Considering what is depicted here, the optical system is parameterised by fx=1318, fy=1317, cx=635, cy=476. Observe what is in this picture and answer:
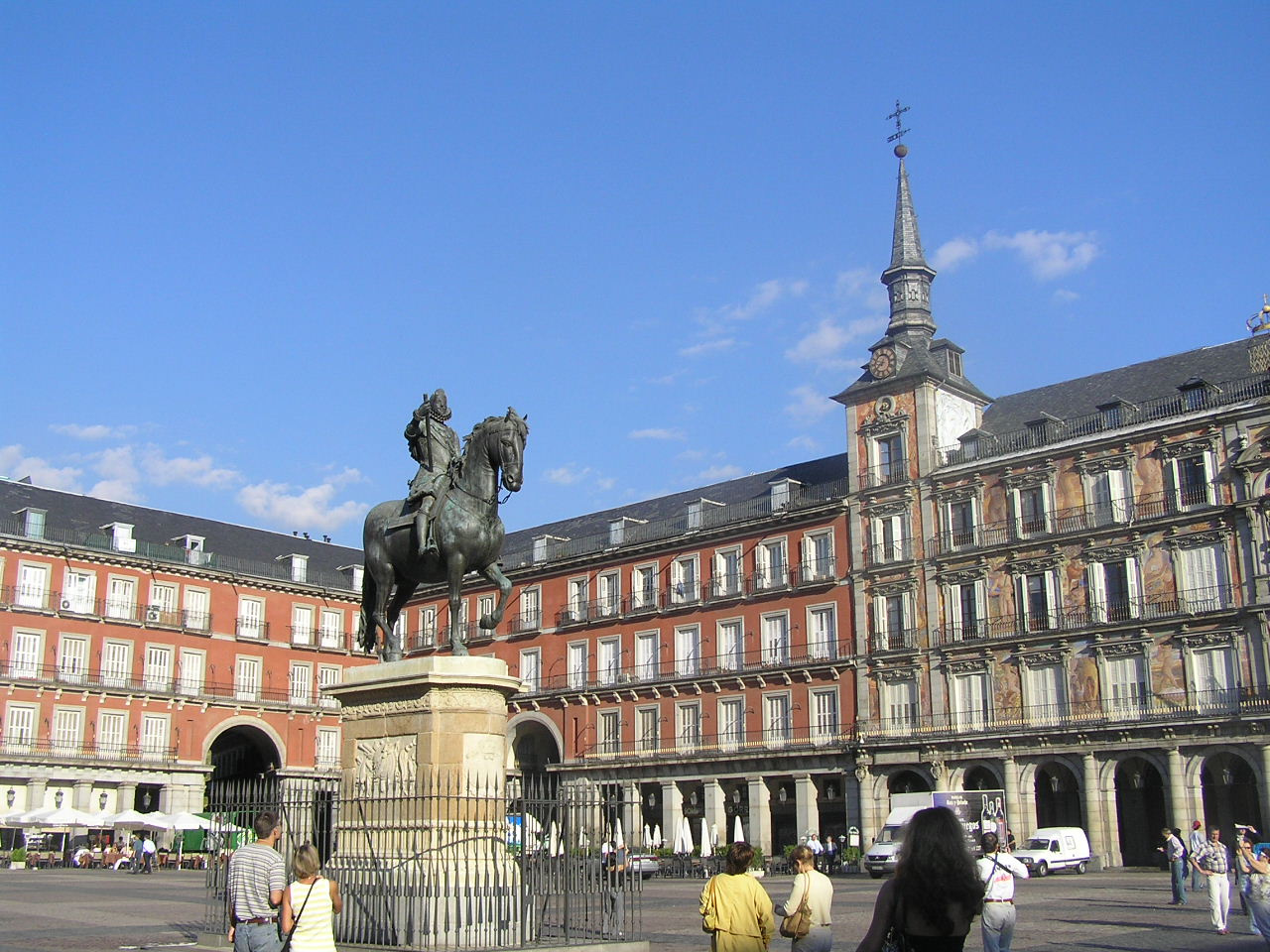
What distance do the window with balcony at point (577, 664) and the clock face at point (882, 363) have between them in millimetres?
18391

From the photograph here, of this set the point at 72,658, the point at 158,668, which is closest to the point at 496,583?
the point at 72,658

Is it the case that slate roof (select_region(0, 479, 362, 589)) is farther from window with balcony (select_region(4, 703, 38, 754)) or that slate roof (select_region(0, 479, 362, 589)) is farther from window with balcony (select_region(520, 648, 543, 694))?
window with balcony (select_region(520, 648, 543, 694))

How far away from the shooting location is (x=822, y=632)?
53.0 metres

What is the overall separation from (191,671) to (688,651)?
2354 centimetres

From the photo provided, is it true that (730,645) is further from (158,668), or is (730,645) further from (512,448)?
(512,448)

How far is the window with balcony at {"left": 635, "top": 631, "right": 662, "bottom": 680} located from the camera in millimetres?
58031

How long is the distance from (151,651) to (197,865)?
1224 cm

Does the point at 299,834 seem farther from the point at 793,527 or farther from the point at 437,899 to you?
the point at 793,527

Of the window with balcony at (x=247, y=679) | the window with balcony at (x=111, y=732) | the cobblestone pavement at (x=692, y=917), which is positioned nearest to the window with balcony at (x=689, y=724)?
the cobblestone pavement at (x=692, y=917)

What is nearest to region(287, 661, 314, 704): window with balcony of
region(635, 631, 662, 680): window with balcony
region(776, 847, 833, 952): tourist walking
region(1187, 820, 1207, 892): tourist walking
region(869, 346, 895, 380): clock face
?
region(635, 631, 662, 680): window with balcony

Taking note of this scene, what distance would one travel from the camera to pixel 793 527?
54.7 metres

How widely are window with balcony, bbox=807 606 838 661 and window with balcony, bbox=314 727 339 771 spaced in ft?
85.7

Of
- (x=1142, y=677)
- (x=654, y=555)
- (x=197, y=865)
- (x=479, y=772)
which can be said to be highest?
(x=654, y=555)

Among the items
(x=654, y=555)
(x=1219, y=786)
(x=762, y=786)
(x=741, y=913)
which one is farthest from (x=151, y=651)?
(x=741, y=913)
